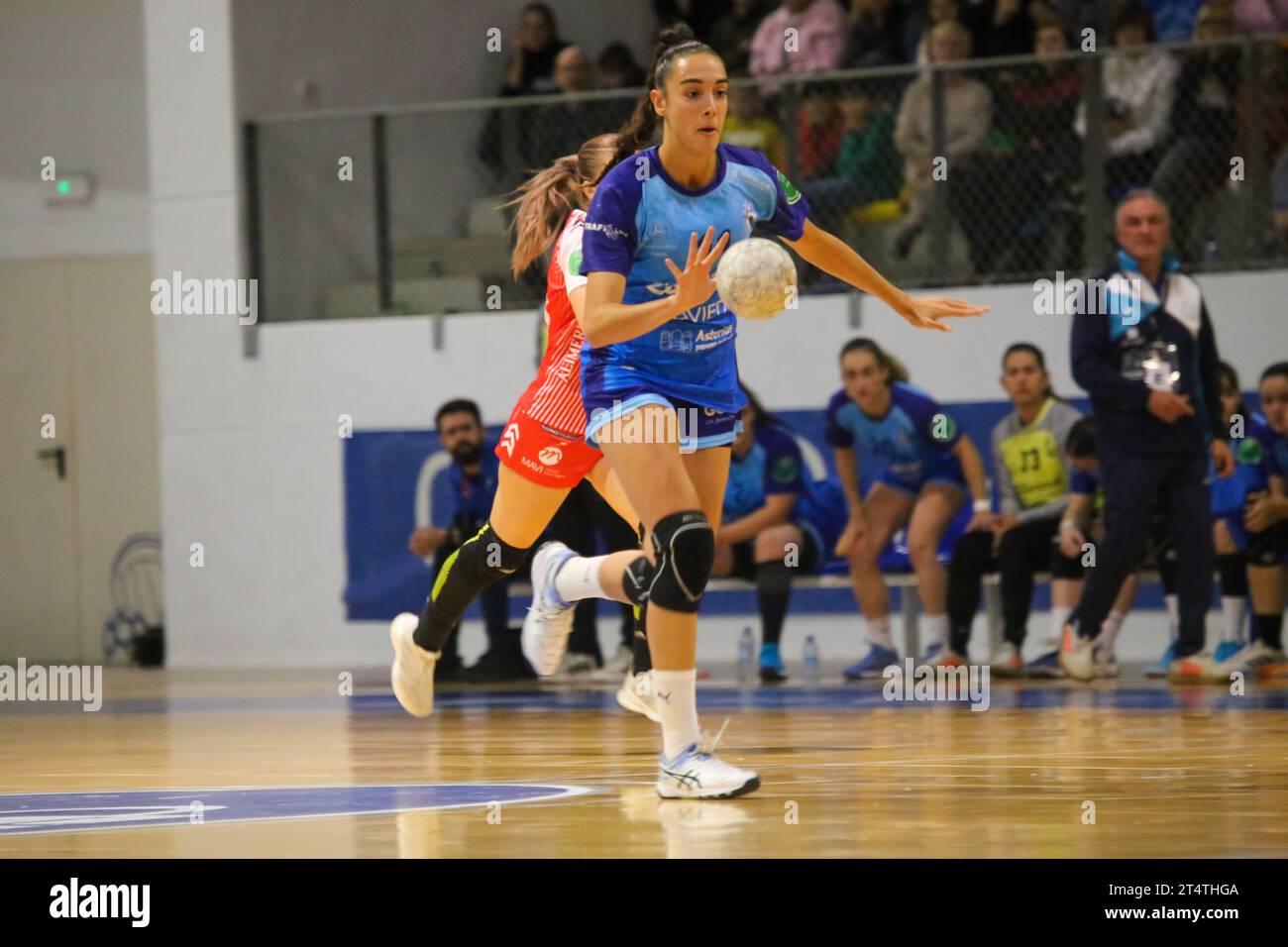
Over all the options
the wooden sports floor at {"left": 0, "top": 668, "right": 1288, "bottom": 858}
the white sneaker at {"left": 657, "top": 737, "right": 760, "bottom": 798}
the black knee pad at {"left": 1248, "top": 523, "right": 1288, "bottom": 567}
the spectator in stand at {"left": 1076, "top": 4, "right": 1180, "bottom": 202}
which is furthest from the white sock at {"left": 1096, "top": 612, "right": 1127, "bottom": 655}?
the white sneaker at {"left": 657, "top": 737, "right": 760, "bottom": 798}

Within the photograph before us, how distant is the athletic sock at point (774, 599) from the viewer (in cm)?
961

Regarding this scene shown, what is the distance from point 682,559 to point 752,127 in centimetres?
707

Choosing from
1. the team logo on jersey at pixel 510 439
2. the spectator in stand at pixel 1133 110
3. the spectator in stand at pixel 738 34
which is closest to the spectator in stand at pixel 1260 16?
the spectator in stand at pixel 1133 110

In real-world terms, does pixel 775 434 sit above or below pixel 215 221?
below

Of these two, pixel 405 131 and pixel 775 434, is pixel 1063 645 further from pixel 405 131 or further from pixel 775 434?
pixel 405 131

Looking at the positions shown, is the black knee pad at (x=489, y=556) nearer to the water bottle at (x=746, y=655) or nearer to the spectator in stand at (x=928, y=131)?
the water bottle at (x=746, y=655)

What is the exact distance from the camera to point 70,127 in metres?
14.0

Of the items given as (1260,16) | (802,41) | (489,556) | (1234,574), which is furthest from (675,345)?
(802,41)

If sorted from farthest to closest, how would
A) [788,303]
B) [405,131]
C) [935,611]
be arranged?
[405,131] < [935,611] < [788,303]

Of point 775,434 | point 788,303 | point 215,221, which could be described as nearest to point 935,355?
point 775,434

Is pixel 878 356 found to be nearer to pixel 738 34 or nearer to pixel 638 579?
pixel 638 579
